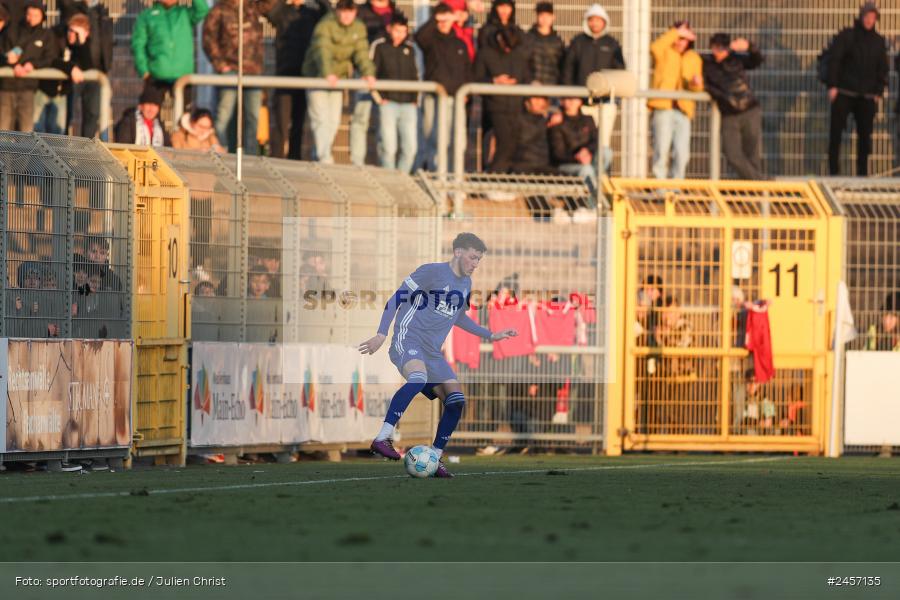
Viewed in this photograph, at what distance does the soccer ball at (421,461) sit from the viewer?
16.2 meters

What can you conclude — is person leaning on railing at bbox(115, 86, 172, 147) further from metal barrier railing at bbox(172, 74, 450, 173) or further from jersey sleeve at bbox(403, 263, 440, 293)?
jersey sleeve at bbox(403, 263, 440, 293)

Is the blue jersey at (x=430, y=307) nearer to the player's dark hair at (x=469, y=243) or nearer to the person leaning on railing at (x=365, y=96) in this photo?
the player's dark hair at (x=469, y=243)

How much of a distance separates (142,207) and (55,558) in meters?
11.8

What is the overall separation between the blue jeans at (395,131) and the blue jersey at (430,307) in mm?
8700

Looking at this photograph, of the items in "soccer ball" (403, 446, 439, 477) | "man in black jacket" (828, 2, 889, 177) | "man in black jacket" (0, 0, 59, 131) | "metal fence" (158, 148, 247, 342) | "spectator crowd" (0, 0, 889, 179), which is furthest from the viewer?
"man in black jacket" (828, 2, 889, 177)

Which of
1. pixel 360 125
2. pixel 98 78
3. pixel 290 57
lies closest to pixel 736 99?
pixel 360 125

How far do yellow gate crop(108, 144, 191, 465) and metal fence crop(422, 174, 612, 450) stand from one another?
4.70 meters

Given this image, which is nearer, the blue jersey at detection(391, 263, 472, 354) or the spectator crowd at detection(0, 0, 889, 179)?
the blue jersey at detection(391, 263, 472, 354)

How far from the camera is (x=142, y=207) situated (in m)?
20.7

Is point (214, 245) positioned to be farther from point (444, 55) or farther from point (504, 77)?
point (504, 77)

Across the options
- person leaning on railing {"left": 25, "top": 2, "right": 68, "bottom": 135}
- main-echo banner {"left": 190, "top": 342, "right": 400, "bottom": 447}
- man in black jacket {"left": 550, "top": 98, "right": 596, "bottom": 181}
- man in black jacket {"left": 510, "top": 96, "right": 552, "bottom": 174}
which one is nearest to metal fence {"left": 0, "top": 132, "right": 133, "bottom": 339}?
main-echo banner {"left": 190, "top": 342, "right": 400, "bottom": 447}

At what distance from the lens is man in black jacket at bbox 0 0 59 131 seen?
2467 centimetres

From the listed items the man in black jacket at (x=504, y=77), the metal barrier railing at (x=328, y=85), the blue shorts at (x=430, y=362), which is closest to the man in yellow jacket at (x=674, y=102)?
the man in black jacket at (x=504, y=77)

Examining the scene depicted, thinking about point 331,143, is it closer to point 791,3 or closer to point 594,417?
point 594,417
